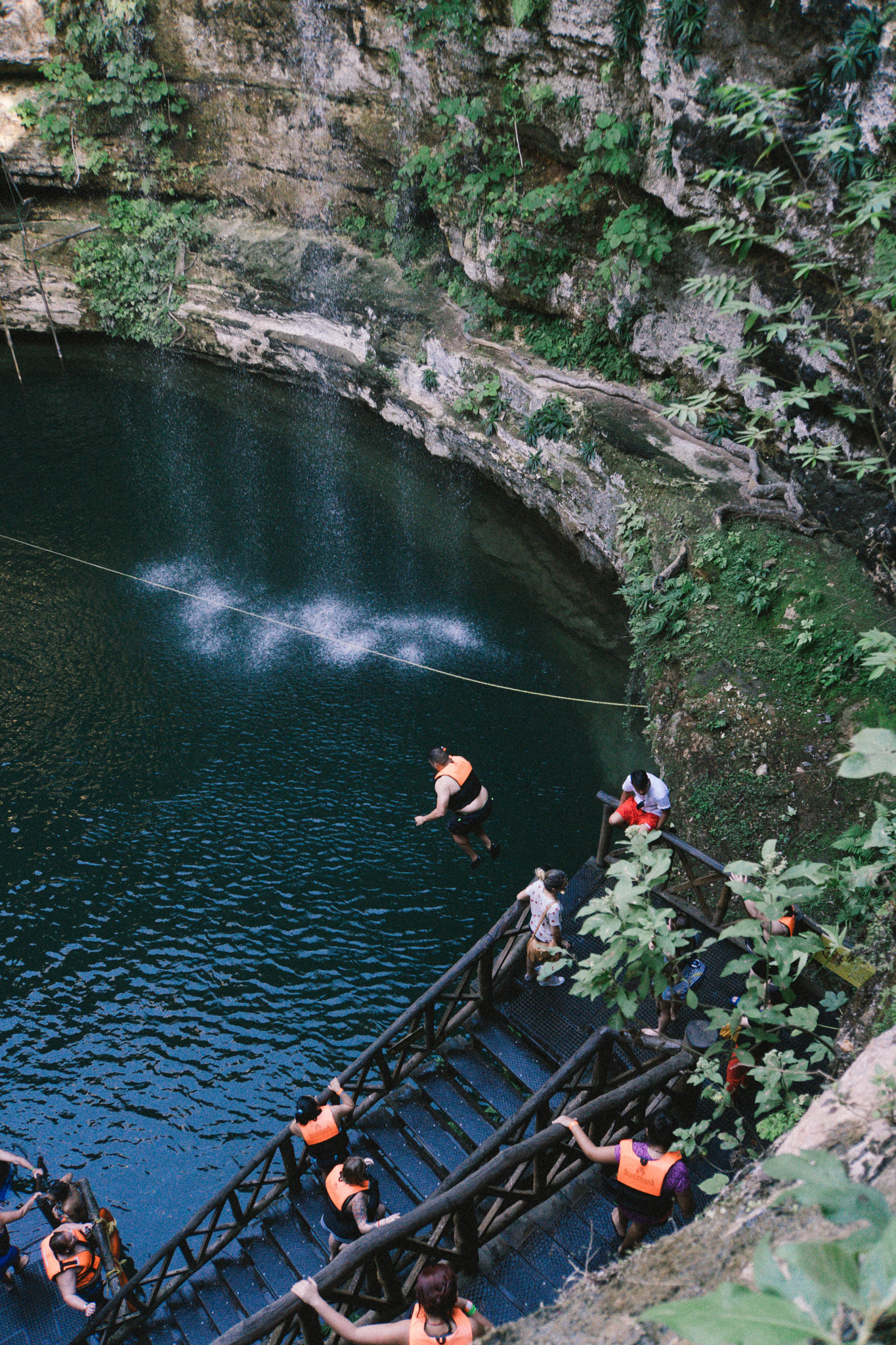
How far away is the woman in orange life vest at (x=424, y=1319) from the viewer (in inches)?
128

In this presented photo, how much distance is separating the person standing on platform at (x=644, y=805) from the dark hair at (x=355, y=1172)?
3.14 meters

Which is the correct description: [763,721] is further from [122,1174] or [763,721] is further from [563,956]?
[122,1174]

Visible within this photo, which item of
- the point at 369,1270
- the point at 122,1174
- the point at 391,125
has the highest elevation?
the point at 391,125

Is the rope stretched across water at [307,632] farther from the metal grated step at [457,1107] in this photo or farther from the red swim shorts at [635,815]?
the metal grated step at [457,1107]

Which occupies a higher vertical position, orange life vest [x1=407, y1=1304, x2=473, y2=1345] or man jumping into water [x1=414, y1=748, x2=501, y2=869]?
orange life vest [x1=407, y1=1304, x2=473, y2=1345]

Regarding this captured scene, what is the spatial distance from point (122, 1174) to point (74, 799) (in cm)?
439

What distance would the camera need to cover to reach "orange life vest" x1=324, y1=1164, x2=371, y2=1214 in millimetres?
5172

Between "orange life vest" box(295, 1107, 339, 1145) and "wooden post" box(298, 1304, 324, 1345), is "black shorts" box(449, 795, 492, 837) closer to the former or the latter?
"orange life vest" box(295, 1107, 339, 1145)

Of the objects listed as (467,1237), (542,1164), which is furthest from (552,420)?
(467,1237)

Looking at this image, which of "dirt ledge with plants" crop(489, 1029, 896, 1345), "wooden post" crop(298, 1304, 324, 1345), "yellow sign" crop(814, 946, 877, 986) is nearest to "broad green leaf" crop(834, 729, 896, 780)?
"dirt ledge with plants" crop(489, 1029, 896, 1345)

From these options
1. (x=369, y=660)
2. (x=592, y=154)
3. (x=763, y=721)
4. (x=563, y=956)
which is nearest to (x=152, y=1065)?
(x=563, y=956)

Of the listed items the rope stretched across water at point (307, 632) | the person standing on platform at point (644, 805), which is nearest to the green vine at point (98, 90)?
the rope stretched across water at point (307, 632)

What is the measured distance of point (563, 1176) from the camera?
473 cm

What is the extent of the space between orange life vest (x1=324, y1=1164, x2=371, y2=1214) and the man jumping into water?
3.07 m
